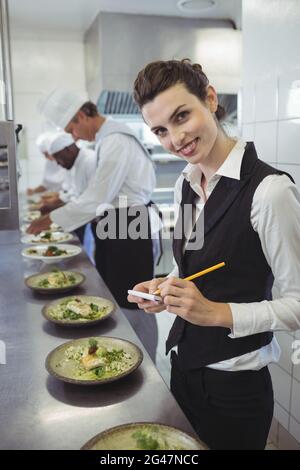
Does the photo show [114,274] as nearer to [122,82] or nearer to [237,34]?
[122,82]

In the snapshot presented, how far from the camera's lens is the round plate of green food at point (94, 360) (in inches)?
43.9

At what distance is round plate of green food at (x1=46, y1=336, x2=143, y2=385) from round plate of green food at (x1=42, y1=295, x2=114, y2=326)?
0.15 metres

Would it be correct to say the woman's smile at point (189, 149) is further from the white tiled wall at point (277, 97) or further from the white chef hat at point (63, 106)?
the white chef hat at point (63, 106)

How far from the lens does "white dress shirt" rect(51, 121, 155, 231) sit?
9.01 feet

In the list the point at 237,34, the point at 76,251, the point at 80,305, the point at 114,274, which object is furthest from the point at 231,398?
the point at 237,34

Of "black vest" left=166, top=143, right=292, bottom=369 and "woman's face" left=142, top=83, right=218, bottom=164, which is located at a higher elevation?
"woman's face" left=142, top=83, right=218, bottom=164

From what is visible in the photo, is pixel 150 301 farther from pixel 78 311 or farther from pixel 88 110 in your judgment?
pixel 88 110

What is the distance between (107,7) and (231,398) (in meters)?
3.90

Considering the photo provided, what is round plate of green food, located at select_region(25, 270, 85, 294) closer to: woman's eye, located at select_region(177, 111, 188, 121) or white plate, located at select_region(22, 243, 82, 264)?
white plate, located at select_region(22, 243, 82, 264)

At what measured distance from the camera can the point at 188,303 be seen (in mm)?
1020

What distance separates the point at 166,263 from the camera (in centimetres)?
463

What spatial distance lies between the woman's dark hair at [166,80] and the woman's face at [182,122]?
0.05 ft

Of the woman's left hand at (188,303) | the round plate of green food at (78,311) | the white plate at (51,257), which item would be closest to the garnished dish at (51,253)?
the white plate at (51,257)

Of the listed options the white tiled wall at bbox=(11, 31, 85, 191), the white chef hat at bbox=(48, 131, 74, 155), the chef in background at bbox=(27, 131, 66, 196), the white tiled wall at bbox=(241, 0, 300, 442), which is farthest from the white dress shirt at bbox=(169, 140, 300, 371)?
the chef in background at bbox=(27, 131, 66, 196)
